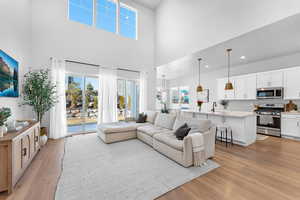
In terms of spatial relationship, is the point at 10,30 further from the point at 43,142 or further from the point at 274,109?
the point at 274,109

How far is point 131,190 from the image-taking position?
1821mm

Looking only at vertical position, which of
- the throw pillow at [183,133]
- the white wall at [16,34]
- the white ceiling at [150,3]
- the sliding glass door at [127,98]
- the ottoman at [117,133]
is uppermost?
the white ceiling at [150,3]

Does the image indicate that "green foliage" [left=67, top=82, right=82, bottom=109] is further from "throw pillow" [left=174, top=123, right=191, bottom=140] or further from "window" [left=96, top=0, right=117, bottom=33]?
"throw pillow" [left=174, top=123, right=191, bottom=140]

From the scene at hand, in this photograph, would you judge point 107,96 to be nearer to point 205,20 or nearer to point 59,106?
point 59,106

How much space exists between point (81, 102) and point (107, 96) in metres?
1.02

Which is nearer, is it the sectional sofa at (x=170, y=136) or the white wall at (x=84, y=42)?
the sectional sofa at (x=170, y=136)

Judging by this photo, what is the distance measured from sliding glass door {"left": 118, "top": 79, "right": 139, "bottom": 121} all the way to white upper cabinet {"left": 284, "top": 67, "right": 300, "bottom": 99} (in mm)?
5713

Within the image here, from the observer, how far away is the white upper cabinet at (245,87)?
5.09 meters

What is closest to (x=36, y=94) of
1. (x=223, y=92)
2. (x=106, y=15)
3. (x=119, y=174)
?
(x=119, y=174)

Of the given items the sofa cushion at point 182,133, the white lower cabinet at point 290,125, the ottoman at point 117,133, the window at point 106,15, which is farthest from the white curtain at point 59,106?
the white lower cabinet at point 290,125

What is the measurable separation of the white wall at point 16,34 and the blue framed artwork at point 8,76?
0.48 feet

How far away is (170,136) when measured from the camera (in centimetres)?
305

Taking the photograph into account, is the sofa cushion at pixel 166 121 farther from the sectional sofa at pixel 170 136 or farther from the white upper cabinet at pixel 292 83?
the white upper cabinet at pixel 292 83

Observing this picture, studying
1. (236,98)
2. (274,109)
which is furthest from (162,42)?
(274,109)
